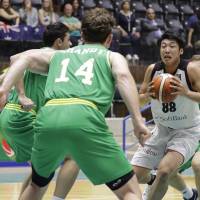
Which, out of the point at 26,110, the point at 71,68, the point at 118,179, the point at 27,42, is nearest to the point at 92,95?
the point at 71,68

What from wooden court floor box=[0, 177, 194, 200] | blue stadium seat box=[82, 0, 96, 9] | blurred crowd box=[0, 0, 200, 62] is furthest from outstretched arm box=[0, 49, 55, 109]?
blue stadium seat box=[82, 0, 96, 9]

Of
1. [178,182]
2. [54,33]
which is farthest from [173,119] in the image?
[54,33]

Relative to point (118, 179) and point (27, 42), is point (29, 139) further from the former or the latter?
point (27, 42)

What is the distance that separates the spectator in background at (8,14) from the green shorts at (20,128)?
7290mm

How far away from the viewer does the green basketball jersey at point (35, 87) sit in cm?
667

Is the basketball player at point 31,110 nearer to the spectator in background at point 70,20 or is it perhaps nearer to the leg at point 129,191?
the leg at point 129,191

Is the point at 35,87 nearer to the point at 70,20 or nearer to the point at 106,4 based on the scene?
the point at 70,20

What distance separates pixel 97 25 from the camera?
4703 millimetres

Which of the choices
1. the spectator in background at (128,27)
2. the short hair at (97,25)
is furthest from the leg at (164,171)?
the spectator in background at (128,27)

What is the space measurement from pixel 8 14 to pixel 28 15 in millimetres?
594

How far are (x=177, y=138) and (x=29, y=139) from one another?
1494 millimetres

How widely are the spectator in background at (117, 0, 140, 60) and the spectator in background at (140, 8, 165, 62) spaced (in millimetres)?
209

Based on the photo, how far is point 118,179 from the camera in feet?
15.0

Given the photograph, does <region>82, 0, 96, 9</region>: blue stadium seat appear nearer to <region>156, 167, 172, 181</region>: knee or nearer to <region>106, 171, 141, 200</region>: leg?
<region>156, 167, 172, 181</region>: knee
